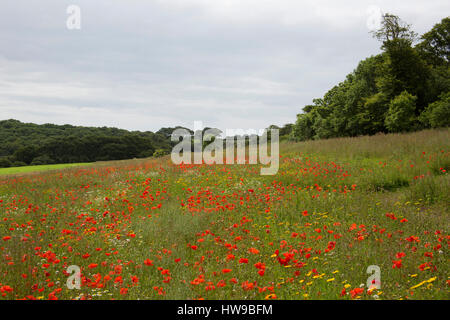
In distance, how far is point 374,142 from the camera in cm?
1611

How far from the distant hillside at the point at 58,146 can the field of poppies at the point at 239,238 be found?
121 feet

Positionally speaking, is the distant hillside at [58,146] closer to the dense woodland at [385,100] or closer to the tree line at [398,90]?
the dense woodland at [385,100]

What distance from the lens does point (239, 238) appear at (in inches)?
197

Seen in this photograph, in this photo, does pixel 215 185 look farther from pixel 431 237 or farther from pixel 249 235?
pixel 431 237

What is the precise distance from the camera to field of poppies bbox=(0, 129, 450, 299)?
12.8 feet

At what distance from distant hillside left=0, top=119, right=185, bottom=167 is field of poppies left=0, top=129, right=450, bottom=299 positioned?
121 feet

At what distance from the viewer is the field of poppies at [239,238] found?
3.90 meters

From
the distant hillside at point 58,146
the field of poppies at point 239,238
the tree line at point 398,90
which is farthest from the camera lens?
the distant hillside at point 58,146

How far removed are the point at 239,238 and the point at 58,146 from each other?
49.7m

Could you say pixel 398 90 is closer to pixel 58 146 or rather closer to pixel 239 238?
pixel 239 238

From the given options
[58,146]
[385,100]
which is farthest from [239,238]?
[58,146]

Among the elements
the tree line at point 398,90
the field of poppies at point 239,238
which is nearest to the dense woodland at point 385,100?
the tree line at point 398,90

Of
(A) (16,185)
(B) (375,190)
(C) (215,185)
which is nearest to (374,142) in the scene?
(B) (375,190)

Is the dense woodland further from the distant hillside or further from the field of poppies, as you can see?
the field of poppies
